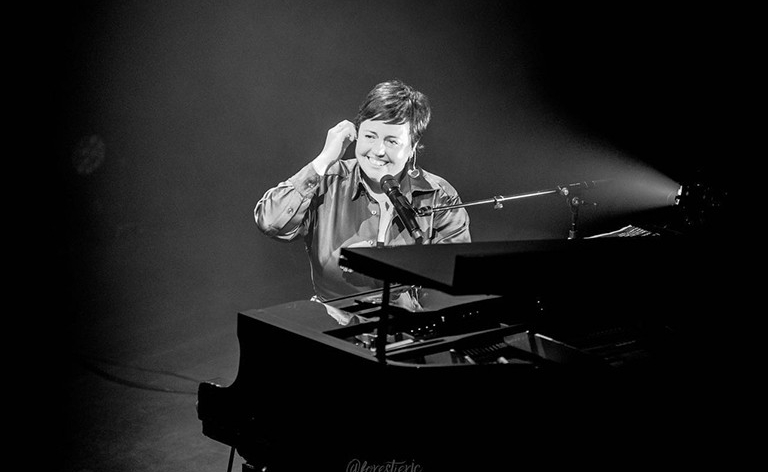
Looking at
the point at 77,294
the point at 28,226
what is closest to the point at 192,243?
the point at 77,294

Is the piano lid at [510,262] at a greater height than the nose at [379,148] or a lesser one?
lesser

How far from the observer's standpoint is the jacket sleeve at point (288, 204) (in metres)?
3.38

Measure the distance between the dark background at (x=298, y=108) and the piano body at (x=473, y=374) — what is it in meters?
2.43

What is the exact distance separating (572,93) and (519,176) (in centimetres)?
64

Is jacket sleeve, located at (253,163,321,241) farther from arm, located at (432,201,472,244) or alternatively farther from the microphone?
arm, located at (432,201,472,244)

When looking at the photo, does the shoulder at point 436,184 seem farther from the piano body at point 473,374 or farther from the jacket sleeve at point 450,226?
the piano body at point 473,374

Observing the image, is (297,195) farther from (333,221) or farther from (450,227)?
(450,227)

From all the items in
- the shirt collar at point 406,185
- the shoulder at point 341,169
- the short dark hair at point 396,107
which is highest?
the short dark hair at point 396,107

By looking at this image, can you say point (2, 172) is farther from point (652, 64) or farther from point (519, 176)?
point (652, 64)

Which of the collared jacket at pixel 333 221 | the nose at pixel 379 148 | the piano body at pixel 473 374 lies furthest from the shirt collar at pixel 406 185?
the piano body at pixel 473 374

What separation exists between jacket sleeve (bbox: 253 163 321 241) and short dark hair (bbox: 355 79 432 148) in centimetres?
40

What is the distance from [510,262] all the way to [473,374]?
30cm

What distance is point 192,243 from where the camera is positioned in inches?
205

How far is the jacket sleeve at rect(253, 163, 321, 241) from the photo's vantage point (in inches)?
133
